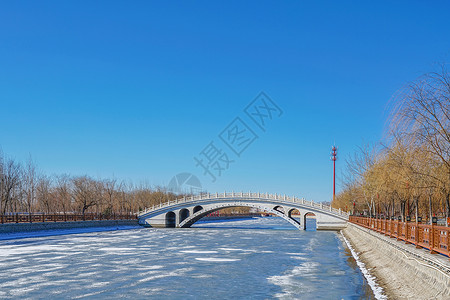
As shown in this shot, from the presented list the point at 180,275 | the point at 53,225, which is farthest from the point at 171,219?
the point at 180,275

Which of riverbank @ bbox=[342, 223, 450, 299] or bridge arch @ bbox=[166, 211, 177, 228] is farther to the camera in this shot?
bridge arch @ bbox=[166, 211, 177, 228]

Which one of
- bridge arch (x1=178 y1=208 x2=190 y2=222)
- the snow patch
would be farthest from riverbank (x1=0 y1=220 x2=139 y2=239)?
the snow patch

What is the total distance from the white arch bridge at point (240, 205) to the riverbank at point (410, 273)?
34.7 metres

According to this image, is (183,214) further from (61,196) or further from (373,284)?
(373,284)

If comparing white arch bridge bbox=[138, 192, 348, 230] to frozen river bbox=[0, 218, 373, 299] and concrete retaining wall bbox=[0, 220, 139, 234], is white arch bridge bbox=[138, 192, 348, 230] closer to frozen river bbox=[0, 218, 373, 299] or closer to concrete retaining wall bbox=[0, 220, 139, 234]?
concrete retaining wall bbox=[0, 220, 139, 234]

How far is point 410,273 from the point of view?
11695 millimetres

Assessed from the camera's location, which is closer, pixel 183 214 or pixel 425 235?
pixel 425 235

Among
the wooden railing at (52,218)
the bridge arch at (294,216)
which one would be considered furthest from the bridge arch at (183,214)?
the bridge arch at (294,216)

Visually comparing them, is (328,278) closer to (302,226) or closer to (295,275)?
(295,275)

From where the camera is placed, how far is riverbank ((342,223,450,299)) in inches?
364

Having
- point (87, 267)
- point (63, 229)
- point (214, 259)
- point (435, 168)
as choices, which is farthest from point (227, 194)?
point (435, 168)

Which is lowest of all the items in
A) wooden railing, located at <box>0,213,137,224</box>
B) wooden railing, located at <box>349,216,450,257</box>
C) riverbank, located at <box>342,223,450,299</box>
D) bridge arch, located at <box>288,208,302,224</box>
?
bridge arch, located at <box>288,208,302,224</box>

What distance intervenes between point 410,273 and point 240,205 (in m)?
43.9

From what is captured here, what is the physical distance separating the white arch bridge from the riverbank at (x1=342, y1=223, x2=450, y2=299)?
3471 cm
